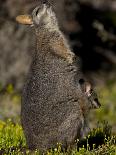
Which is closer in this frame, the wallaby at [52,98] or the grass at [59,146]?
the wallaby at [52,98]

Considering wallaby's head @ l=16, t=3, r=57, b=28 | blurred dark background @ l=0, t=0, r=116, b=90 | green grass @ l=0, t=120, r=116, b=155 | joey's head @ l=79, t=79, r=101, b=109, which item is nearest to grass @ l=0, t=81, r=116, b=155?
green grass @ l=0, t=120, r=116, b=155

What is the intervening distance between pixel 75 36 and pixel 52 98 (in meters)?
9.68

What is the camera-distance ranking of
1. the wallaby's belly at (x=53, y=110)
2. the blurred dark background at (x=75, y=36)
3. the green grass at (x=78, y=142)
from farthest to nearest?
1. the blurred dark background at (x=75, y=36)
2. the green grass at (x=78, y=142)
3. the wallaby's belly at (x=53, y=110)

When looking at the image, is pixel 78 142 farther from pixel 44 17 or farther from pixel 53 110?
pixel 44 17

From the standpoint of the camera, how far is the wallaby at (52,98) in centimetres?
687

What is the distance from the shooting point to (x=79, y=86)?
6.97m

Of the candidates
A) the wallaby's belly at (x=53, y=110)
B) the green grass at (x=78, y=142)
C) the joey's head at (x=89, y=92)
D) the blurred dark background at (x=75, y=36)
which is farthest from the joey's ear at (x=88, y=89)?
the blurred dark background at (x=75, y=36)

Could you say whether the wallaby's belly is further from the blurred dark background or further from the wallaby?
the blurred dark background

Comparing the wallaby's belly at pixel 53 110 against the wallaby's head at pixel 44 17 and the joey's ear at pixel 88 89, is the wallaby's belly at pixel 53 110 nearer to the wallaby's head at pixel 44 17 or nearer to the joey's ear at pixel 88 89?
the joey's ear at pixel 88 89

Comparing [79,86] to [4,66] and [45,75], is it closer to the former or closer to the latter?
[45,75]

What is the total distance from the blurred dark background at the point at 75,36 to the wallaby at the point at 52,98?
15.8ft

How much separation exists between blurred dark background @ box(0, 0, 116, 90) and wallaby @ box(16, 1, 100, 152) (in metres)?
4.82

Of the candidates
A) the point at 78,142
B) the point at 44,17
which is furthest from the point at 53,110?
the point at 44,17

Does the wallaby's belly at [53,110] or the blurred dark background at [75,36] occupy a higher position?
the blurred dark background at [75,36]
